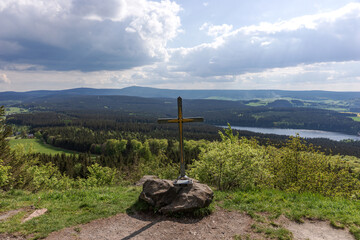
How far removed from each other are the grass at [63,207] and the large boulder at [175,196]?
6.21 feet

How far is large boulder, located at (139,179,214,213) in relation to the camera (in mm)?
12516

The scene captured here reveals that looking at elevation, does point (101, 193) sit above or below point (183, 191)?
below

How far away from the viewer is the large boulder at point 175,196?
12.5 metres

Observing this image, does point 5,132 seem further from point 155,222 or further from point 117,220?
point 155,222

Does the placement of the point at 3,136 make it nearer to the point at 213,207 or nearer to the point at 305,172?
the point at 213,207

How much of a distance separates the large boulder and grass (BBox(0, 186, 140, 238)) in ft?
6.21

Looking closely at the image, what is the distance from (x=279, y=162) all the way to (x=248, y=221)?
13.4m

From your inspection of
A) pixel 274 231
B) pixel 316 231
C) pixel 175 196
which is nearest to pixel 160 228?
pixel 175 196

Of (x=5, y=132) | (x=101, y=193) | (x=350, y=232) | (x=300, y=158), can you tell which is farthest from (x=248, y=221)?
(x=5, y=132)

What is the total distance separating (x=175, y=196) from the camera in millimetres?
13297

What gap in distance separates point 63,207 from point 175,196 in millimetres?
7199

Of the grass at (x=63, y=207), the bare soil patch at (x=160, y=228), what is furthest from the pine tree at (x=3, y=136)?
the bare soil patch at (x=160, y=228)

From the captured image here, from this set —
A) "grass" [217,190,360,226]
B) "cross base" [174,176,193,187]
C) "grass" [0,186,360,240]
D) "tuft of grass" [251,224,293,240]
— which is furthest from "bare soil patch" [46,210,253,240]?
"cross base" [174,176,193,187]

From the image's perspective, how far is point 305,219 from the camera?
12125 mm
